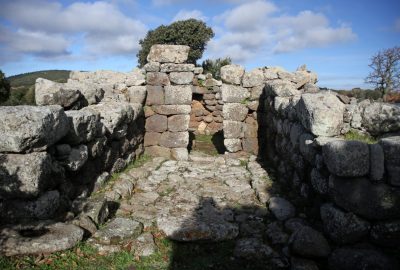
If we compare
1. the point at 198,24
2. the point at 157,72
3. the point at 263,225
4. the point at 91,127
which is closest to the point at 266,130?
the point at 157,72

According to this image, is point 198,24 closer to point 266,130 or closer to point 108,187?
point 266,130

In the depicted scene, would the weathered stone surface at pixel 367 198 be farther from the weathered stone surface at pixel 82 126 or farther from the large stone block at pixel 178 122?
the large stone block at pixel 178 122

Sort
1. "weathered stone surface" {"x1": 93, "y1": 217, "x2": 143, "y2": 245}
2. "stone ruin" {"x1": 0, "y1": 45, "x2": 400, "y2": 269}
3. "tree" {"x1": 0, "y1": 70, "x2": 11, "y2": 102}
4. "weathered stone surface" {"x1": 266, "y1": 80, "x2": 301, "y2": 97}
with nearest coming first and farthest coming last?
"stone ruin" {"x1": 0, "y1": 45, "x2": 400, "y2": 269}
"weathered stone surface" {"x1": 93, "y1": 217, "x2": 143, "y2": 245}
"weathered stone surface" {"x1": 266, "y1": 80, "x2": 301, "y2": 97}
"tree" {"x1": 0, "y1": 70, "x2": 11, "y2": 102}

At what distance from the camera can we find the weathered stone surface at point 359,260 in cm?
338

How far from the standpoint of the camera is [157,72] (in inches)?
360

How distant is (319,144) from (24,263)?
3865 millimetres

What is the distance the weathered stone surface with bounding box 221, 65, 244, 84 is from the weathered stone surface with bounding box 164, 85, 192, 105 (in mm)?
1132

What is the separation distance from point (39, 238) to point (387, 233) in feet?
13.0

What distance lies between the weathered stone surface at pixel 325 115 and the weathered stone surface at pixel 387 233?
143 cm

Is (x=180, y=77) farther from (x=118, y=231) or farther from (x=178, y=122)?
(x=118, y=231)

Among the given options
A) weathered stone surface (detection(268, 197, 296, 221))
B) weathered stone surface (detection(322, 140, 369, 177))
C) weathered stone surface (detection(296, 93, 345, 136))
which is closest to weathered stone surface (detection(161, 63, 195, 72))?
weathered stone surface (detection(268, 197, 296, 221))

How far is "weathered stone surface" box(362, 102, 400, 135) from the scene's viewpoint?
4.14 m

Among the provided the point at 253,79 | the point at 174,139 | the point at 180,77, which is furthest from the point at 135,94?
the point at 253,79

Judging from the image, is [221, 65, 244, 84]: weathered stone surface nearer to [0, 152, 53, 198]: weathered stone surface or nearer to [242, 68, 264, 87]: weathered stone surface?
[242, 68, 264, 87]: weathered stone surface
